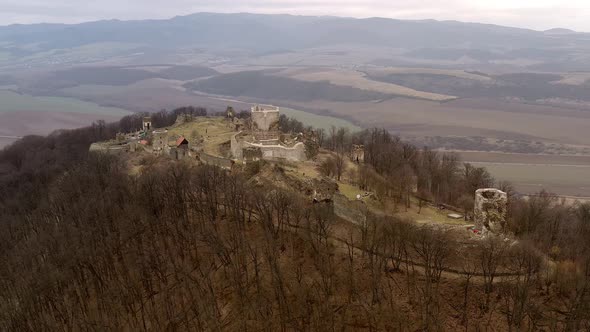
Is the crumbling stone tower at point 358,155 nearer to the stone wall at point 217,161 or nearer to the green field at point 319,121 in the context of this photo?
the stone wall at point 217,161

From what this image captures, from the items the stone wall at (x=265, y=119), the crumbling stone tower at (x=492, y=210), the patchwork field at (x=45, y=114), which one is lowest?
the patchwork field at (x=45, y=114)

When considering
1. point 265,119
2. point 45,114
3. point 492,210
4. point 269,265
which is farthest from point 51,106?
point 492,210

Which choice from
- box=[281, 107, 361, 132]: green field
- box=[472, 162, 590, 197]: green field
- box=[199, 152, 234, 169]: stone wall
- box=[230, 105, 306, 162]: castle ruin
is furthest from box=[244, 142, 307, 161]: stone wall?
box=[281, 107, 361, 132]: green field

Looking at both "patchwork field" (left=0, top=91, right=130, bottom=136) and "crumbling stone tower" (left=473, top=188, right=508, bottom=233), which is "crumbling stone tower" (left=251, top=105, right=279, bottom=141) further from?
"patchwork field" (left=0, top=91, right=130, bottom=136)

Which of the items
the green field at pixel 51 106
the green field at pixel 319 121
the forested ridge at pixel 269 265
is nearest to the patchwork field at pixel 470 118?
the green field at pixel 319 121

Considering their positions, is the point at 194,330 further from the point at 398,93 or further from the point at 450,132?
the point at 398,93

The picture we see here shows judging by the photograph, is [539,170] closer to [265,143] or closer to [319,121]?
[265,143]

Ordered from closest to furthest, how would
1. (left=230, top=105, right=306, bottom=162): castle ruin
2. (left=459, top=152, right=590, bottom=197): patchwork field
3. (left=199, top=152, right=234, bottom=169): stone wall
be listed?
1. (left=199, top=152, right=234, bottom=169): stone wall
2. (left=230, top=105, right=306, bottom=162): castle ruin
3. (left=459, top=152, right=590, bottom=197): patchwork field
